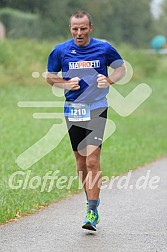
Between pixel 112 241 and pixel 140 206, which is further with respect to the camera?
pixel 140 206

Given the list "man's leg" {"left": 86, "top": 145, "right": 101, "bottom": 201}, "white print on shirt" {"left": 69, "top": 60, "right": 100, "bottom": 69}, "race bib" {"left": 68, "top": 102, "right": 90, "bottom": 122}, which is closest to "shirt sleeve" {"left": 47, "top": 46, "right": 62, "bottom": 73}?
"white print on shirt" {"left": 69, "top": 60, "right": 100, "bottom": 69}

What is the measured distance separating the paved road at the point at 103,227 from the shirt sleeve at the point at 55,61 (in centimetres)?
161

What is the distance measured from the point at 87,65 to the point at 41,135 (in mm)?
9701

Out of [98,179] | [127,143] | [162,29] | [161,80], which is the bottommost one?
[98,179]

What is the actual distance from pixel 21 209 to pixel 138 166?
17.8ft

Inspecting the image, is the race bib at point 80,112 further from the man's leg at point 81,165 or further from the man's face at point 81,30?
the man's face at point 81,30

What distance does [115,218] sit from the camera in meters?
8.58

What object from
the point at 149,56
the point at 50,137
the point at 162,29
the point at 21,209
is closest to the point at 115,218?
the point at 21,209

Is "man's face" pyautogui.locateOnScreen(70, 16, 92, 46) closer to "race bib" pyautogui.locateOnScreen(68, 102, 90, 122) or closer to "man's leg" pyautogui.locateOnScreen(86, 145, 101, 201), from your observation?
"race bib" pyautogui.locateOnScreen(68, 102, 90, 122)

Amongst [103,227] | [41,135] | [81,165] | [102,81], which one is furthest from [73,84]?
[41,135]

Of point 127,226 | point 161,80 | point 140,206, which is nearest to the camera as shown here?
point 127,226

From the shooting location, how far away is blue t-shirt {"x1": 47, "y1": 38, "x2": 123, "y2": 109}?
7.69 m

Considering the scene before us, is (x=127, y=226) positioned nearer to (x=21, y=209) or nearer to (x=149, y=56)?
(x=21, y=209)

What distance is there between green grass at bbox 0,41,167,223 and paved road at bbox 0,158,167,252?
0.41 m
